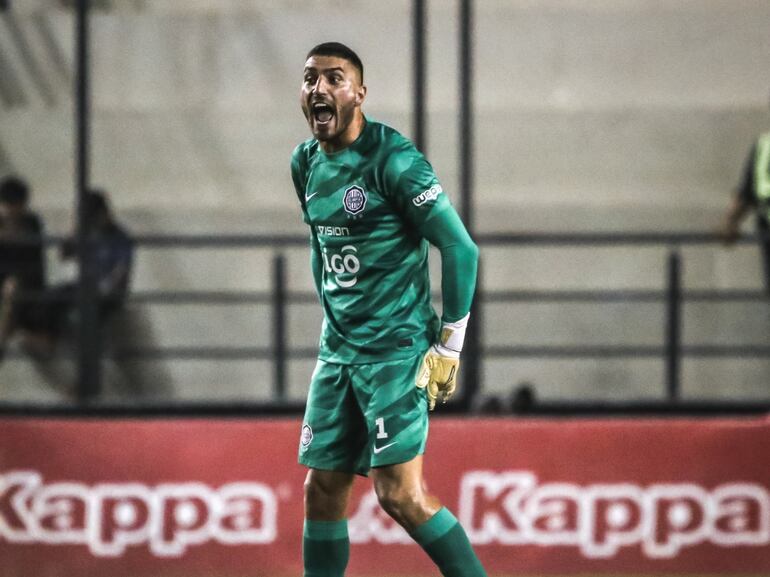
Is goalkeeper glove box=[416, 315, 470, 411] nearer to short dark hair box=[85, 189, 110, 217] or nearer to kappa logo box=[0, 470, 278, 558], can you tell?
kappa logo box=[0, 470, 278, 558]

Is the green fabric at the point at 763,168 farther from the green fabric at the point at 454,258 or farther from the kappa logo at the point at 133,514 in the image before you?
the green fabric at the point at 454,258

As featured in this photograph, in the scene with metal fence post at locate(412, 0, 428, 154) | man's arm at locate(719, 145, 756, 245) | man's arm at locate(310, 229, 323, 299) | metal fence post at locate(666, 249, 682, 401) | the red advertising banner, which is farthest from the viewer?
man's arm at locate(719, 145, 756, 245)

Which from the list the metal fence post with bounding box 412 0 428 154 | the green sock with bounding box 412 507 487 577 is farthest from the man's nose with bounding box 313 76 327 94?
the metal fence post with bounding box 412 0 428 154

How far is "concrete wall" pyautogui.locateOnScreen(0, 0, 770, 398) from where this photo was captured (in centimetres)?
1127

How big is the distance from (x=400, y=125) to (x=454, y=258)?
648 cm

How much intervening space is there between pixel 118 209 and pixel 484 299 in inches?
127

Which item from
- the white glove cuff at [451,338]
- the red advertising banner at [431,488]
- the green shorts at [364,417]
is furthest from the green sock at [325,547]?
the red advertising banner at [431,488]

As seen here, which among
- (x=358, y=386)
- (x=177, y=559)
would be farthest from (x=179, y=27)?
(x=358, y=386)

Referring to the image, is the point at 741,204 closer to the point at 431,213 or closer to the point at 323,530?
the point at 431,213

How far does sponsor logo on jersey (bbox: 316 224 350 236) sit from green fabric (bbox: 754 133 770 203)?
5098mm

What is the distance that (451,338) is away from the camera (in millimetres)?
5141

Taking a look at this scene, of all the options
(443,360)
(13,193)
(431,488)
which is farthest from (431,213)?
(13,193)

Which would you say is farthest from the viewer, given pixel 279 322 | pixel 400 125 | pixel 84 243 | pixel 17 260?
pixel 400 125

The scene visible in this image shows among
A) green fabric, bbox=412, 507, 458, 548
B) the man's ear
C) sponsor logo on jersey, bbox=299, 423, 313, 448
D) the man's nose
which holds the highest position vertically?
the man's nose
